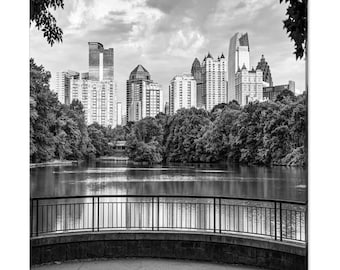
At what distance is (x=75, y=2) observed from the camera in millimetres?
4402

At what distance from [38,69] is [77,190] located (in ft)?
15.6

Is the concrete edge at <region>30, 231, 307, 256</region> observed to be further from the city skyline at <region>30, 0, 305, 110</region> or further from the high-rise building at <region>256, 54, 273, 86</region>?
the high-rise building at <region>256, 54, 273, 86</region>

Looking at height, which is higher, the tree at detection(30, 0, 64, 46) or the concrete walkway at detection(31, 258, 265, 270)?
the tree at detection(30, 0, 64, 46)

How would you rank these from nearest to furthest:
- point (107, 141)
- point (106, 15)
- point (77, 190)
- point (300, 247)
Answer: point (300, 247)
point (107, 141)
point (106, 15)
point (77, 190)

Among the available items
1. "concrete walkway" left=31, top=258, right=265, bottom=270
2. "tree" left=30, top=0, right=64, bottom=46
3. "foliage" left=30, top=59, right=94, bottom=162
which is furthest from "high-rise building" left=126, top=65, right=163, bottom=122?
"concrete walkway" left=31, top=258, right=265, bottom=270

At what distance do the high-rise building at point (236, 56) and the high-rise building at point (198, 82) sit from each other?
0.34 meters

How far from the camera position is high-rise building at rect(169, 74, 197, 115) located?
5000mm

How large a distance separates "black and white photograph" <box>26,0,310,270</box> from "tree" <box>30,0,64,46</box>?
11 millimetres

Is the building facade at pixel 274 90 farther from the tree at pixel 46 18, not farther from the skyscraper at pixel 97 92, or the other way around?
the tree at pixel 46 18

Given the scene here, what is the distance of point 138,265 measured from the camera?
13.7ft

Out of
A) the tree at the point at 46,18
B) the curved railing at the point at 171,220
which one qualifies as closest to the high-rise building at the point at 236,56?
the curved railing at the point at 171,220
